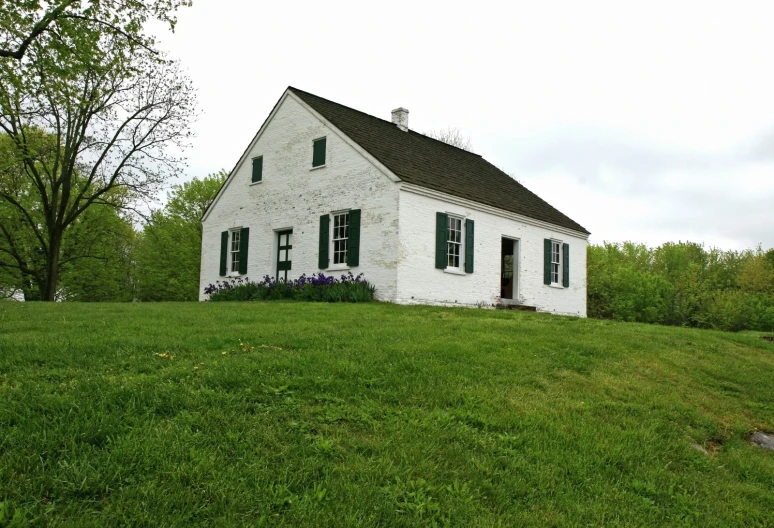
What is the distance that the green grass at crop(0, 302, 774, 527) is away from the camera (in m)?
3.53

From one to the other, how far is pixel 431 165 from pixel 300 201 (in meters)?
4.58

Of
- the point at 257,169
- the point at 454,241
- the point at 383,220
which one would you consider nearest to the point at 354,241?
the point at 383,220

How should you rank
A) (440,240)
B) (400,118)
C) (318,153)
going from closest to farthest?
1. (440,240)
2. (318,153)
3. (400,118)

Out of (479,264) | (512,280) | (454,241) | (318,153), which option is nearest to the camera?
(454,241)

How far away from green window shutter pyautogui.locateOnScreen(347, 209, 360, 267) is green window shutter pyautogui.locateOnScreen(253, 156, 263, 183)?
5527 mm

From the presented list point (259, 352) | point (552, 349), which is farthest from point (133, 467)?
point (552, 349)

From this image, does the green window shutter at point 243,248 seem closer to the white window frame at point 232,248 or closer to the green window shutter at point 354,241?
the white window frame at point 232,248

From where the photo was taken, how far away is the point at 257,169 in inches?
829

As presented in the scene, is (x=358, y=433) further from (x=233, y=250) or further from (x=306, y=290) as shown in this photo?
(x=233, y=250)

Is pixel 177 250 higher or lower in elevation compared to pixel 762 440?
higher

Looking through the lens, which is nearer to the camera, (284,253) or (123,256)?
(284,253)

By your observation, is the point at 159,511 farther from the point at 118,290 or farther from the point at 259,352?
the point at 118,290

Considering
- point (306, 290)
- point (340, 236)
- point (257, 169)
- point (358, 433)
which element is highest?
point (257, 169)

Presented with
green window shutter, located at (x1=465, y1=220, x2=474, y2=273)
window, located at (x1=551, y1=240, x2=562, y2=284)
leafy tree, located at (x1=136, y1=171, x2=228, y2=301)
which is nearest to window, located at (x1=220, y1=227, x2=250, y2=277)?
green window shutter, located at (x1=465, y1=220, x2=474, y2=273)
